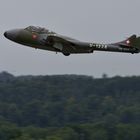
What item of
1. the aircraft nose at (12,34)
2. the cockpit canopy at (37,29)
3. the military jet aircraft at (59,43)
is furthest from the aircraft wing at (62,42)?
the aircraft nose at (12,34)

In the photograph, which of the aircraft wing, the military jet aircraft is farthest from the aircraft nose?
the aircraft wing

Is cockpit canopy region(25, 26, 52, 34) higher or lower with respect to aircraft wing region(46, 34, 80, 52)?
higher

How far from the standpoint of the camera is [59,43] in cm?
7306

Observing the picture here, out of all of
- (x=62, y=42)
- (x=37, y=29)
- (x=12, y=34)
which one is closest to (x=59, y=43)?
(x=62, y=42)

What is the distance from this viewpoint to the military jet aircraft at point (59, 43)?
7188 centimetres

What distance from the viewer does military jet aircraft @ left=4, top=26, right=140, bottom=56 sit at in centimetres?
7188

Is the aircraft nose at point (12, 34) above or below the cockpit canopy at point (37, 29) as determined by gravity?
below

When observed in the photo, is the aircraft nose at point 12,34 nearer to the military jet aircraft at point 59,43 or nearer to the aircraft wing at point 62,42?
the military jet aircraft at point 59,43

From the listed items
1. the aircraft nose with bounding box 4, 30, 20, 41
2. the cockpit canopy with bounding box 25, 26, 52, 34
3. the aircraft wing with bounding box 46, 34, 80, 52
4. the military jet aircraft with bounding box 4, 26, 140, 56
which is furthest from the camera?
the cockpit canopy with bounding box 25, 26, 52, 34

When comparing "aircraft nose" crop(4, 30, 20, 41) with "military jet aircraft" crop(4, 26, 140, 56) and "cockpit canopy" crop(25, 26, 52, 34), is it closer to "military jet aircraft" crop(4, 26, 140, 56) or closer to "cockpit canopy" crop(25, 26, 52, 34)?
"military jet aircraft" crop(4, 26, 140, 56)

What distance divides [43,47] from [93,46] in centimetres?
426

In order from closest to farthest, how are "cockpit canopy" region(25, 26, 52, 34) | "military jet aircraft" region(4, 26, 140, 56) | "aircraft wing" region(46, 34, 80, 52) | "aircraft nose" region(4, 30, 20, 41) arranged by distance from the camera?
1. "military jet aircraft" region(4, 26, 140, 56)
2. "aircraft wing" region(46, 34, 80, 52)
3. "aircraft nose" region(4, 30, 20, 41)
4. "cockpit canopy" region(25, 26, 52, 34)

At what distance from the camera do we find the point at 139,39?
73.8m

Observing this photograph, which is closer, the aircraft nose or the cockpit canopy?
the aircraft nose
